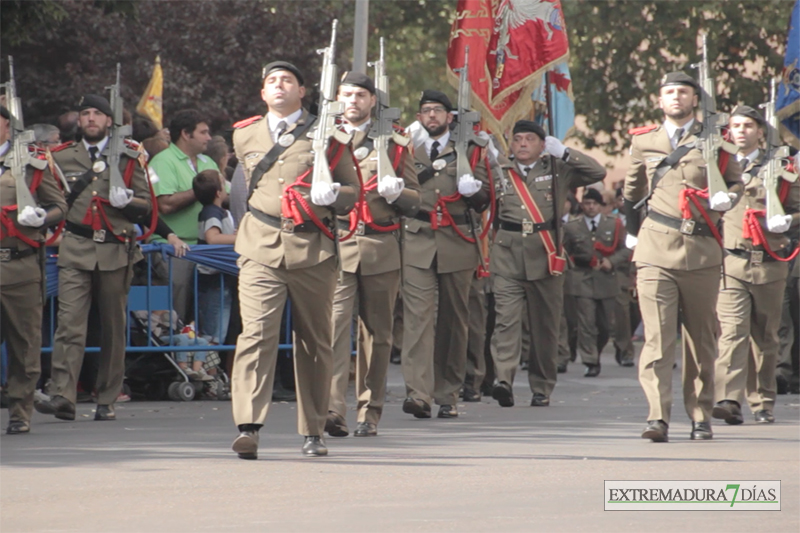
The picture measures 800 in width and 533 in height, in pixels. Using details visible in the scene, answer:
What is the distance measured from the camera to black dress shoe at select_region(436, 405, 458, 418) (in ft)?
37.1

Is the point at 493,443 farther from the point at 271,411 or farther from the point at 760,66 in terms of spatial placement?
the point at 760,66

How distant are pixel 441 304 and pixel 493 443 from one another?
7.32ft

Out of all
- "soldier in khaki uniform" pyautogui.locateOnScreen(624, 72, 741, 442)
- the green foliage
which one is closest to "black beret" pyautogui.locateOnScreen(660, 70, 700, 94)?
"soldier in khaki uniform" pyautogui.locateOnScreen(624, 72, 741, 442)

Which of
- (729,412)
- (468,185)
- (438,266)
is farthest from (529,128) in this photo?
(729,412)

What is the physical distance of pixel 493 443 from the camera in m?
9.43

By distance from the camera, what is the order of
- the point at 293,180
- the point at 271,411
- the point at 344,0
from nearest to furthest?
1. the point at 293,180
2. the point at 271,411
3. the point at 344,0

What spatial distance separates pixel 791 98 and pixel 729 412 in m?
5.14

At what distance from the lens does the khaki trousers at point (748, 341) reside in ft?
36.3

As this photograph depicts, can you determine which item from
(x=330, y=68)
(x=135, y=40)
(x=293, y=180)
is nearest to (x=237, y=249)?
(x=293, y=180)

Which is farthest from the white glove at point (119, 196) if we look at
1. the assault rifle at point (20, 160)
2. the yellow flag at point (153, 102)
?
the yellow flag at point (153, 102)

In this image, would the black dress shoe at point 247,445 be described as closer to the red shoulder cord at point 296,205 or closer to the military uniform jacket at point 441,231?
the red shoulder cord at point 296,205

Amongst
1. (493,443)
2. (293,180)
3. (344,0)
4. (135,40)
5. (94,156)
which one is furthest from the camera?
(344,0)

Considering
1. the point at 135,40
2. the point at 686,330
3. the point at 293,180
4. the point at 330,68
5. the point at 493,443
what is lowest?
the point at 493,443

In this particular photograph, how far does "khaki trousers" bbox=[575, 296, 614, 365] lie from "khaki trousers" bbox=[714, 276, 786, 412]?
5309mm
